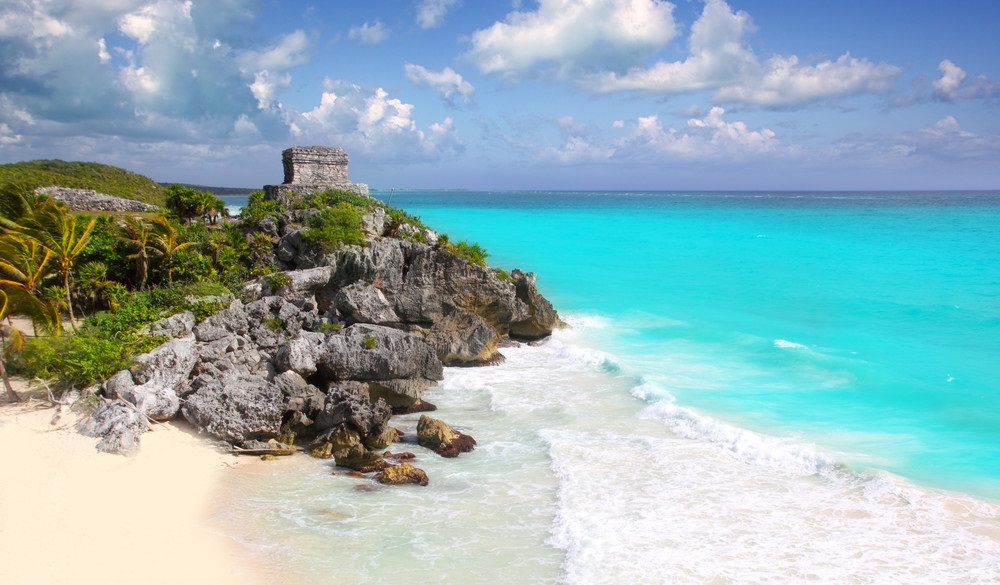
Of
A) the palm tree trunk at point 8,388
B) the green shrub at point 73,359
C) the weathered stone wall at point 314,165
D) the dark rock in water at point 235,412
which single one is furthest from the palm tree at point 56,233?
the weathered stone wall at point 314,165

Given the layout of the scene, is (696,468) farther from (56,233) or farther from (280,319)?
(56,233)

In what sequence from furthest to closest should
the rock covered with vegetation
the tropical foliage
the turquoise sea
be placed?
the tropical foliage, the rock covered with vegetation, the turquoise sea

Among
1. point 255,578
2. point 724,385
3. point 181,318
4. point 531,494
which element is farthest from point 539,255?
point 255,578

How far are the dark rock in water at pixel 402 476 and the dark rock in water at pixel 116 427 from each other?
13.9 ft

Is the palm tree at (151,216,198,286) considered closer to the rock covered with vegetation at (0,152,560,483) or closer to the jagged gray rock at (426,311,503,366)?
the rock covered with vegetation at (0,152,560,483)

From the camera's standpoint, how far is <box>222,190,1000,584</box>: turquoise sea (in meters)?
8.56

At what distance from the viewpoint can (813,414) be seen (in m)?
14.3

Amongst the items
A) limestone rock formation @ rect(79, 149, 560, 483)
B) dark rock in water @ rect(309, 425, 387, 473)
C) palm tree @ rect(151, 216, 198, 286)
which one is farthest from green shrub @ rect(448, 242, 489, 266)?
dark rock in water @ rect(309, 425, 387, 473)

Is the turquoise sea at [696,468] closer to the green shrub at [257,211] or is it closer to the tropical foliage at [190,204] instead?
the green shrub at [257,211]

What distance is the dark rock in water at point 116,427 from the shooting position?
10.8 meters

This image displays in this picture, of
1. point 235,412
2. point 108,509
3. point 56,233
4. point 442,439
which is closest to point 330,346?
point 235,412

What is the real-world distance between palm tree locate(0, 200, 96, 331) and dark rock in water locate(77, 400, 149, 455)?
135 inches

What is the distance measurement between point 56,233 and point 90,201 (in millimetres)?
18679

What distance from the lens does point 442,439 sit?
11844mm
